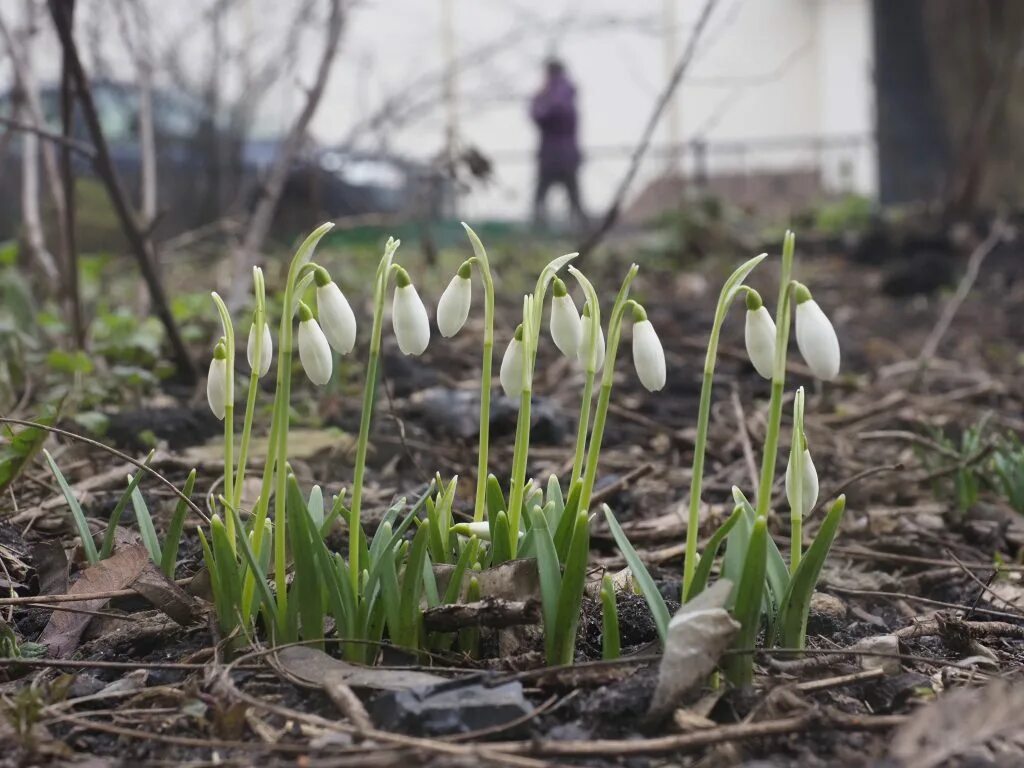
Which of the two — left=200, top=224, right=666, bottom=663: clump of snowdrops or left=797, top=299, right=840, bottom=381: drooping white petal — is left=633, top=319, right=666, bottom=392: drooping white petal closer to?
left=200, top=224, right=666, bottom=663: clump of snowdrops

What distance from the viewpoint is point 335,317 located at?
5.13ft

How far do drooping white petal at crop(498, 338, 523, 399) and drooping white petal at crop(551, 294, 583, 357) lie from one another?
90 millimetres

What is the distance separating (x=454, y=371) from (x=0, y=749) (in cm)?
307

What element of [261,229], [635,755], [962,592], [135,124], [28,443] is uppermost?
[135,124]

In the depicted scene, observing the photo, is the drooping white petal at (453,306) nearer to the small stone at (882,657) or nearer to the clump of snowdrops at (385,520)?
the clump of snowdrops at (385,520)

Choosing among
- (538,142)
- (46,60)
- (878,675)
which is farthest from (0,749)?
(538,142)

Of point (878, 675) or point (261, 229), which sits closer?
point (878, 675)

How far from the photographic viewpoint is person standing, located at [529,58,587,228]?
11.3 metres

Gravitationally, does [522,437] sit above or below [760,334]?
below

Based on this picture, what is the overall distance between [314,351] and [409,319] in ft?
0.46

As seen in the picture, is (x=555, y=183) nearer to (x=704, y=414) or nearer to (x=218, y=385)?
(x=218, y=385)

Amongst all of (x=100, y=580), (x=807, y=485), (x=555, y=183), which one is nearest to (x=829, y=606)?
(x=807, y=485)

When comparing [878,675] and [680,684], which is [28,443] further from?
[878,675]

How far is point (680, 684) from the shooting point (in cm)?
145
